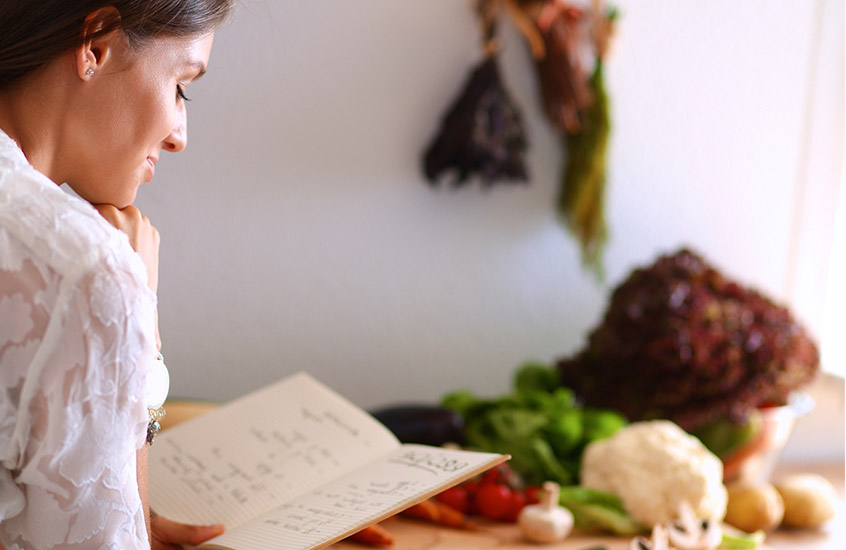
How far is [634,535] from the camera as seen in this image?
3.65 feet

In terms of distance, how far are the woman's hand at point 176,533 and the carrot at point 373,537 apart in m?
0.21

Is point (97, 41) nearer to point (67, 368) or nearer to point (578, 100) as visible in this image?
point (67, 368)

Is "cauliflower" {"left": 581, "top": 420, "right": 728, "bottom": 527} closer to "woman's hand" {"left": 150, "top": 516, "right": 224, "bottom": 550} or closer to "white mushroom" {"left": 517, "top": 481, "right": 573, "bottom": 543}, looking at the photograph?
"white mushroom" {"left": 517, "top": 481, "right": 573, "bottom": 543}

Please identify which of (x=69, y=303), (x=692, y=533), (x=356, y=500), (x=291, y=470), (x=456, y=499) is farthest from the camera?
(x=456, y=499)

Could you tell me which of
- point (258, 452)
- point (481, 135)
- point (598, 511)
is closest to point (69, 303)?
point (258, 452)

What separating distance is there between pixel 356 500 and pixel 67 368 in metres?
0.34

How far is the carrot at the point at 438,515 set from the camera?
1.08 m

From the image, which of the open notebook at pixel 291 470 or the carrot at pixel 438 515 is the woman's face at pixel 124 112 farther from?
the carrot at pixel 438 515

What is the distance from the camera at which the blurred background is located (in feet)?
4.25

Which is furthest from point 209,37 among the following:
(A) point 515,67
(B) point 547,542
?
(A) point 515,67

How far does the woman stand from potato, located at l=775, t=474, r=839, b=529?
1094 mm

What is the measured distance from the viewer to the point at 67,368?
509 mm

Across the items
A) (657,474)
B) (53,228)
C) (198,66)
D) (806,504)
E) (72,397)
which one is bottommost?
(806,504)

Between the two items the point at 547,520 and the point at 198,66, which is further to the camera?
the point at 547,520
